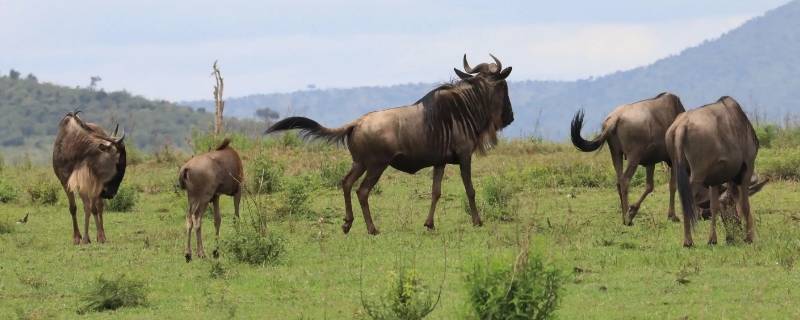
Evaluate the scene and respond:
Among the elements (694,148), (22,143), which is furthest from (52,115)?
(694,148)

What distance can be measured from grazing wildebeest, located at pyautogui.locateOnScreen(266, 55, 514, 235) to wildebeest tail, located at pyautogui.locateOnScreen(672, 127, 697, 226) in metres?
3.70

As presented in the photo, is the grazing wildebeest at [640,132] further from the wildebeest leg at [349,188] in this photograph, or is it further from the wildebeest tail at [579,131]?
the wildebeest leg at [349,188]

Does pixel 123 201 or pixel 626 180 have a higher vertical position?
pixel 626 180

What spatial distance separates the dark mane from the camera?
635 inches

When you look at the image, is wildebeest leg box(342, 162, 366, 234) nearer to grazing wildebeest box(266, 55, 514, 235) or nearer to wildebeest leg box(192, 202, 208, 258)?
grazing wildebeest box(266, 55, 514, 235)

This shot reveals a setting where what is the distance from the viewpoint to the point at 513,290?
8.51 metres

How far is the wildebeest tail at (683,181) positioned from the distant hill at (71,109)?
84305 mm

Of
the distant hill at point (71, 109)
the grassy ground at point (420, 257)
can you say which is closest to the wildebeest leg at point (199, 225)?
the grassy ground at point (420, 257)

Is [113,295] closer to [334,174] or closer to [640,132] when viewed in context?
[640,132]

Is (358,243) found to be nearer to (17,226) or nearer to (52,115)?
(17,226)

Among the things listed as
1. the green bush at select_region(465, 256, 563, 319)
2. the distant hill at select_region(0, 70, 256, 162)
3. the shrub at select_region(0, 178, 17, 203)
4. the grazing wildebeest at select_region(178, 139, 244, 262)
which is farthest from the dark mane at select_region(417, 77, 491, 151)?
the distant hill at select_region(0, 70, 256, 162)

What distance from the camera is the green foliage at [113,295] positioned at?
10.9 metres

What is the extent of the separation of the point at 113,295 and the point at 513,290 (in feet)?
13.1

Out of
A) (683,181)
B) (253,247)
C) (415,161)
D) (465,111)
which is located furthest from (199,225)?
(683,181)
